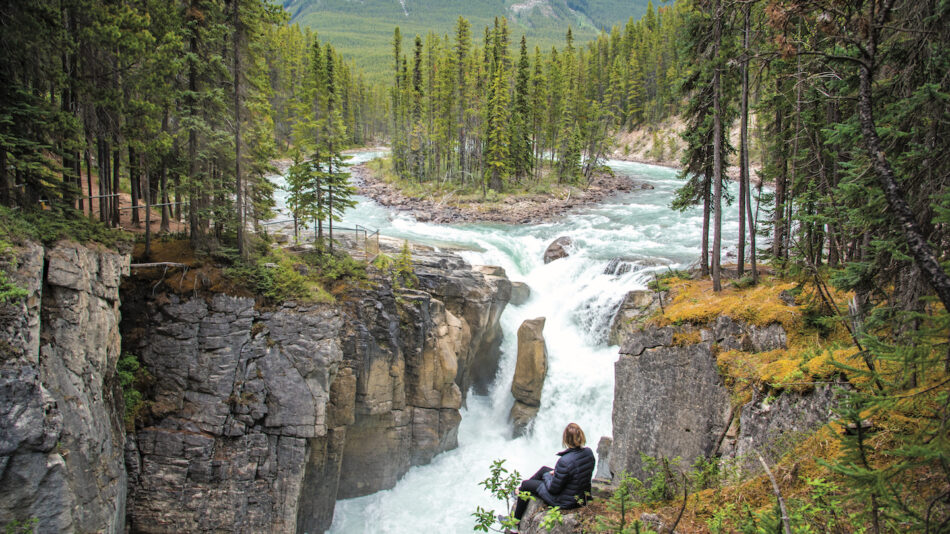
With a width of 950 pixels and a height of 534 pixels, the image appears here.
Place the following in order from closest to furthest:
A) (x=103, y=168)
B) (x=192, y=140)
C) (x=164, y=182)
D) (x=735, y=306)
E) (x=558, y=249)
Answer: (x=735, y=306)
(x=192, y=140)
(x=103, y=168)
(x=164, y=182)
(x=558, y=249)

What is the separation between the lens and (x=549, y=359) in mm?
20516

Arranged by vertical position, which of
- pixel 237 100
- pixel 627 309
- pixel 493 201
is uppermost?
pixel 237 100

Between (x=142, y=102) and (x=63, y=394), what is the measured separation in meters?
Result: 7.64

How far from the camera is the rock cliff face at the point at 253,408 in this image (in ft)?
43.1

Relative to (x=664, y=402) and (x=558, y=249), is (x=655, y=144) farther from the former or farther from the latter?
(x=664, y=402)


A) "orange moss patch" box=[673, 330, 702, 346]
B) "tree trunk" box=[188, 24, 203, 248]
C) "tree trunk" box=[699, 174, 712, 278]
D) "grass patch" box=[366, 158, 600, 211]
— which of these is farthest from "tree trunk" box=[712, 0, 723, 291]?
"grass patch" box=[366, 158, 600, 211]

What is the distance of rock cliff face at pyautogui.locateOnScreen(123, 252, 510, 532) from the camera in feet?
43.1

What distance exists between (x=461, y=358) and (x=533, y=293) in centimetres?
606

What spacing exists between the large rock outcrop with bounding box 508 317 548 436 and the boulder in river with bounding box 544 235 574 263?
640 centimetres

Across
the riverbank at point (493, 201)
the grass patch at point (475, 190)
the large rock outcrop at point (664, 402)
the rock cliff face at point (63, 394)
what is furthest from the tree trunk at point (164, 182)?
the grass patch at point (475, 190)

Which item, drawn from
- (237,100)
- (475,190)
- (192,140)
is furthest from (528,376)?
(475,190)

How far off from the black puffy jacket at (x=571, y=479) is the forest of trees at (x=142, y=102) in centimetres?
1208

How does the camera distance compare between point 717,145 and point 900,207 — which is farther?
point 717,145

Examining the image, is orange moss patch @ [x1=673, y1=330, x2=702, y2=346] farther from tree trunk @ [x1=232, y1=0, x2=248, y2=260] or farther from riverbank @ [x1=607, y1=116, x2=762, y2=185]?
riverbank @ [x1=607, y1=116, x2=762, y2=185]
